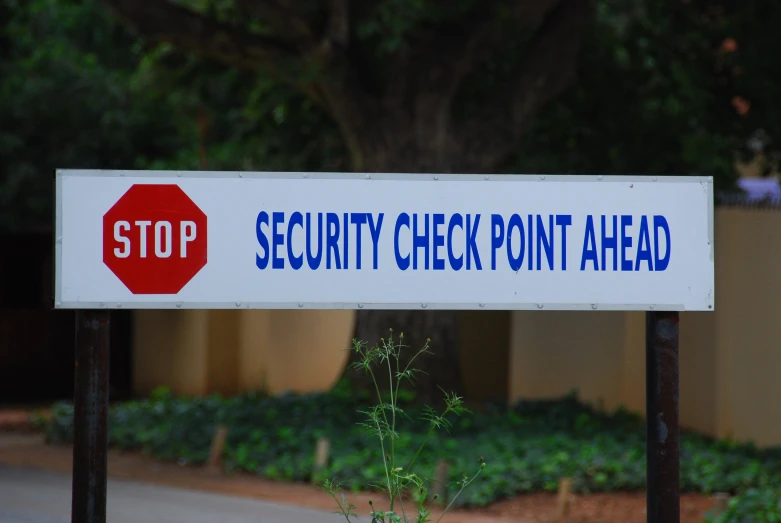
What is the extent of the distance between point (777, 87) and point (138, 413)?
884cm

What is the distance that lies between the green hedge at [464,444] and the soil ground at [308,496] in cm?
15

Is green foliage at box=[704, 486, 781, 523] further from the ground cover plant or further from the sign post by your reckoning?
the sign post

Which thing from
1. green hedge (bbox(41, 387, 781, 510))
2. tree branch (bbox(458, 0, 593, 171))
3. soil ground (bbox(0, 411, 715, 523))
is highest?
tree branch (bbox(458, 0, 593, 171))

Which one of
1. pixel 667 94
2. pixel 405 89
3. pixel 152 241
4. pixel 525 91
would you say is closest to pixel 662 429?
pixel 152 241

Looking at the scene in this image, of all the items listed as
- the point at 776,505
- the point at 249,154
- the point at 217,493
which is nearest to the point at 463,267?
the point at 776,505

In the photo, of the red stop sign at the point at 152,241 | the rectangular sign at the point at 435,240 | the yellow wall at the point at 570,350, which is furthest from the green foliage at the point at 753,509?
the red stop sign at the point at 152,241

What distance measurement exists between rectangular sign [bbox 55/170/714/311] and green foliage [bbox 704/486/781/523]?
11.3ft

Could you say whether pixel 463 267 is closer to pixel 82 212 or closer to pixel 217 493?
pixel 82 212

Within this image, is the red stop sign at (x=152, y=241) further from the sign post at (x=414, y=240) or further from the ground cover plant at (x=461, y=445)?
the ground cover plant at (x=461, y=445)

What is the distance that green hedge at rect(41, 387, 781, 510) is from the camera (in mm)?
9219

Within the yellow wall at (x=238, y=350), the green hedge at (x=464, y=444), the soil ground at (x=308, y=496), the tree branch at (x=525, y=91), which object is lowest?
the soil ground at (x=308, y=496)

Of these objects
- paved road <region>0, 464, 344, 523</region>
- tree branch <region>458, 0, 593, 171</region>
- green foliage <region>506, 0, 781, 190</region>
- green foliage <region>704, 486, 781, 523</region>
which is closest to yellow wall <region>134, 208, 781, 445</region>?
tree branch <region>458, 0, 593, 171</region>

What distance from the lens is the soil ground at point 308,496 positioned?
8.45m

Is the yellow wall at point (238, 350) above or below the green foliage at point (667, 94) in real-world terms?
below
